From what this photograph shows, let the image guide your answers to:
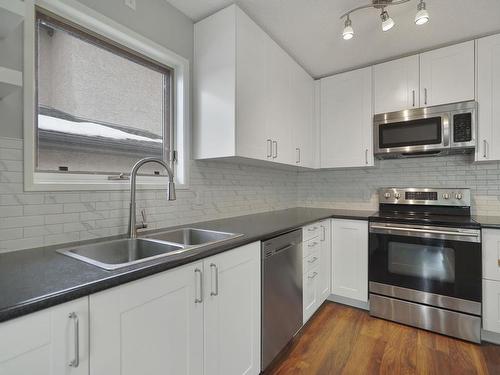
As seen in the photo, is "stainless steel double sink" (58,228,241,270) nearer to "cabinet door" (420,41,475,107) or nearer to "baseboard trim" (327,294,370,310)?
"baseboard trim" (327,294,370,310)

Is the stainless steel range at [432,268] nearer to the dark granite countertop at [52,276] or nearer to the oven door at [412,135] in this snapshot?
the oven door at [412,135]

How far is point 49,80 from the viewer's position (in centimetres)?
136

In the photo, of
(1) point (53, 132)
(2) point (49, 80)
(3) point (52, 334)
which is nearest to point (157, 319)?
(3) point (52, 334)

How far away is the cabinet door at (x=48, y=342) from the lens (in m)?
0.63

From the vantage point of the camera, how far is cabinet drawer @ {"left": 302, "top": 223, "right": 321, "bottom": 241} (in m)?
2.05

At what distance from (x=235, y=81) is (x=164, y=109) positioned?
59 cm

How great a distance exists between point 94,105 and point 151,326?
130cm

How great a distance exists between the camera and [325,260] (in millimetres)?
2488

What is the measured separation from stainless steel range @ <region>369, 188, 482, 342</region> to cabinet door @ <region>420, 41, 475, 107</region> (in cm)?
86

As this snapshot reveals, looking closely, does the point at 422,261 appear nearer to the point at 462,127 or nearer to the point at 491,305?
the point at 491,305

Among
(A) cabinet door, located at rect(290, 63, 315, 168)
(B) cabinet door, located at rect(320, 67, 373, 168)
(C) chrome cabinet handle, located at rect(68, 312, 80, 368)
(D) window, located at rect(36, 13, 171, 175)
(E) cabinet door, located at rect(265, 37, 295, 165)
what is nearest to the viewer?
(C) chrome cabinet handle, located at rect(68, 312, 80, 368)

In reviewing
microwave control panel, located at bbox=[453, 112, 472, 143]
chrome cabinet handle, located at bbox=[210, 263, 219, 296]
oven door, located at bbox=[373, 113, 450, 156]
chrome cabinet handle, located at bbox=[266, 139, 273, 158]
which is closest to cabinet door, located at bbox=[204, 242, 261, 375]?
chrome cabinet handle, located at bbox=[210, 263, 219, 296]

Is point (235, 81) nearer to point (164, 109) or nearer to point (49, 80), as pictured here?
point (164, 109)

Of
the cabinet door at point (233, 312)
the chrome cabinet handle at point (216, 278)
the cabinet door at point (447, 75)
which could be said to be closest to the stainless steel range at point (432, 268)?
the cabinet door at point (447, 75)
